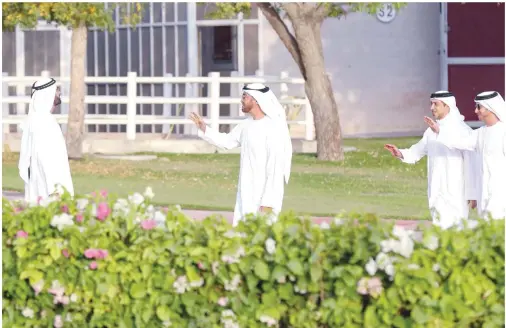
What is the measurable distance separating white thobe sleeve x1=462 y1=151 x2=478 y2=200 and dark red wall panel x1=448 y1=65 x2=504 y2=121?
60.2ft

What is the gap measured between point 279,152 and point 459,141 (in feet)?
5.03

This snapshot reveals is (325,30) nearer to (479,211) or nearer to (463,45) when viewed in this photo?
(463,45)

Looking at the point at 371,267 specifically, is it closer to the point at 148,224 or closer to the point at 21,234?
the point at 148,224

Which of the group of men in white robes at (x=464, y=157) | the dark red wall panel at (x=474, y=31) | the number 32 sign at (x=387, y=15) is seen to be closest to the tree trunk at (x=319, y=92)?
the number 32 sign at (x=387, y=15)

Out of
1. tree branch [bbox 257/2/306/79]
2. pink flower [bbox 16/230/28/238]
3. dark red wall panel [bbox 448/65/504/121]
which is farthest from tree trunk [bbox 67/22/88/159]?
pink flower [bbox 16/230/28/238]

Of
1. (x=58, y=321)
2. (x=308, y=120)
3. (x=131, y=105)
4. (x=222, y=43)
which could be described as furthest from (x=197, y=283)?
(x=222, y=43)

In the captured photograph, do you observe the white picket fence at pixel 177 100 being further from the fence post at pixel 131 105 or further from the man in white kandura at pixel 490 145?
the man in white kandura at pixel 490 145

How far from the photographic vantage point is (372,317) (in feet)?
21.1

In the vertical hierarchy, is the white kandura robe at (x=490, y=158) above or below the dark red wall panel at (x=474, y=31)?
below

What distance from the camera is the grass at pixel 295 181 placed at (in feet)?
55.5

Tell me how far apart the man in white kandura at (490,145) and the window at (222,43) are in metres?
17.9

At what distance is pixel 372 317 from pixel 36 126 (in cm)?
613

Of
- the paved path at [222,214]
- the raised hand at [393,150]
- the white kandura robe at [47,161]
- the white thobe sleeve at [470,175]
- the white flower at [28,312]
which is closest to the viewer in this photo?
the white flower at [28,312]

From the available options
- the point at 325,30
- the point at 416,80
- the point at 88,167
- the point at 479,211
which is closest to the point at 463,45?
the point at 416,80
